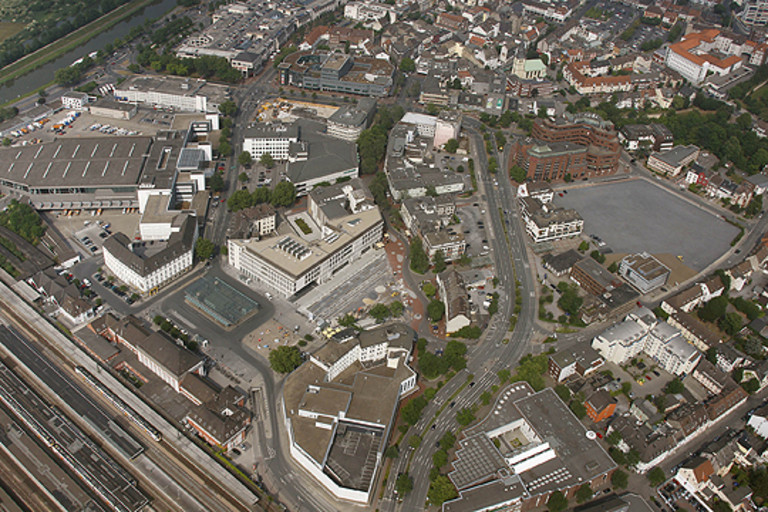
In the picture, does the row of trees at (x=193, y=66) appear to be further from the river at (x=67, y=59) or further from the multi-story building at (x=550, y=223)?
the multi-story building at (x=550, y=223)

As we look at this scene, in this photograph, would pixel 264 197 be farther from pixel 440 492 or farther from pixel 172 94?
pixel 440 492

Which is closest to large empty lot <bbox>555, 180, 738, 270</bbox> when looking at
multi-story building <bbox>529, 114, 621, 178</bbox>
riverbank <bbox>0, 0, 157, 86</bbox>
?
multi-story building <bbox>529, 114, 621, 178</bbox>

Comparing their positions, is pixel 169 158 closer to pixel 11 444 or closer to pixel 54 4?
pixel 11 444

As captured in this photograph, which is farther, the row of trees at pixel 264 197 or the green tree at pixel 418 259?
the row of trees at pixel 264 197

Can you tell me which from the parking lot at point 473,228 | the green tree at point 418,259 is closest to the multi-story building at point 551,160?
the parking lot at point 473,228

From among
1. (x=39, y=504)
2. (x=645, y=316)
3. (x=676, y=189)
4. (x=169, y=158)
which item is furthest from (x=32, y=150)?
(x=676, y=189)

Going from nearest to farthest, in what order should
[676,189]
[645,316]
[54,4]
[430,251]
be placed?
[645,316] → [430,251] → [676,189] → [54,4]

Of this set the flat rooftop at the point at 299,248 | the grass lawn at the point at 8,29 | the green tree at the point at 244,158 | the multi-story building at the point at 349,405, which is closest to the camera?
the multi-story building at the point at 349,405
